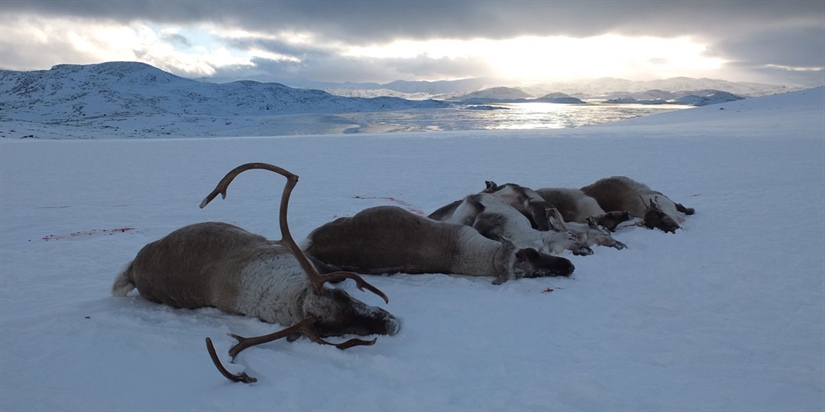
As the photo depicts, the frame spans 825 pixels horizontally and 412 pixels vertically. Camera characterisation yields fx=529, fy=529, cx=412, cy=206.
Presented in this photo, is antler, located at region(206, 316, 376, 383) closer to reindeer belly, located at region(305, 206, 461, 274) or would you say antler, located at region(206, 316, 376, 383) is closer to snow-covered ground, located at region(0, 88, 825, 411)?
snow-covered ground, located at region(0, 88, 825, 411)

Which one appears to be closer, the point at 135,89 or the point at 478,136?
the point at 478,136

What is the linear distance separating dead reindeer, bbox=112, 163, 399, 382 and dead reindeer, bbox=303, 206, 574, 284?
1104 mm

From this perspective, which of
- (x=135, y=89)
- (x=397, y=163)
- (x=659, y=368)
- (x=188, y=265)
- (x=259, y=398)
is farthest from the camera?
(x=135, y=89)

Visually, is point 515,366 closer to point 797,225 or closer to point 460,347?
point 460,347

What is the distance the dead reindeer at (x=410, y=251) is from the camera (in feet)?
19.3

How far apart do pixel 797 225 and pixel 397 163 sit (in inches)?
419

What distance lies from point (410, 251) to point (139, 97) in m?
92.1

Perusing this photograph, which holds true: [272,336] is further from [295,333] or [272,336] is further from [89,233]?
[89,233]

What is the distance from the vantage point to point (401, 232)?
607 centimetres

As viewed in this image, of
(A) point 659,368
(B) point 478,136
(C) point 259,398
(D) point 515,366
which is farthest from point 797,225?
(B) point 478,136

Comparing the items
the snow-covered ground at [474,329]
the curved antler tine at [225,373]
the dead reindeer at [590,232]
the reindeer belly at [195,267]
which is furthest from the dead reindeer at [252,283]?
the dead reindeer at [590,232]

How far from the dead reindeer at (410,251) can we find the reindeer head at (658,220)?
2.74 m

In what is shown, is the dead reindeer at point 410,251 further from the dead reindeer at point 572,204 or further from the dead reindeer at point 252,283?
the dead reindeer at point 572,204

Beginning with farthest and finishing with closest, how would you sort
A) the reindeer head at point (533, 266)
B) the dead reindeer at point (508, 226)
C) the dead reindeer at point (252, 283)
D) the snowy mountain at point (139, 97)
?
the snowy mountain at point (139, 97) < the dead reindeer at point (508, 226) < the reindeer head at point (533, 266) < the dead reindeer at point (252, 283)
